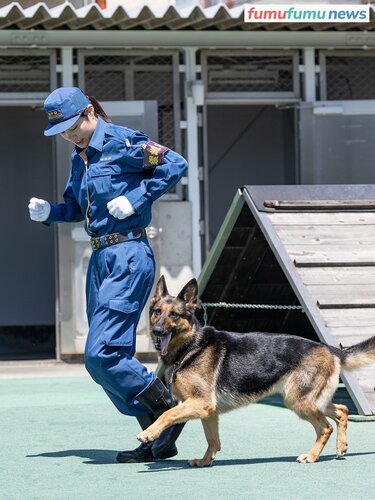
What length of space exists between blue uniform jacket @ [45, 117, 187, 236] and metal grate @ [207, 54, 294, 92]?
17.9ft

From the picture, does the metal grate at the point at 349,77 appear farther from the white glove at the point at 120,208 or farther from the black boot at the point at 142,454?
the black boot at the point at 142,454

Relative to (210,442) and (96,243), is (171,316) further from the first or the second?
(210,442)

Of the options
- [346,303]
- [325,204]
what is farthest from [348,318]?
[325,204]

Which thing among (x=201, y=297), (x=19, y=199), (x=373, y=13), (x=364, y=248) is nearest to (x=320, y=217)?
(x=364, y=248)

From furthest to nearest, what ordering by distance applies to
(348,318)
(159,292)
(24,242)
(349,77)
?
(24,242)
(349,77)
(348,318)
(159,292)

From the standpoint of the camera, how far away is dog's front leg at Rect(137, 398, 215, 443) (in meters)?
5.53

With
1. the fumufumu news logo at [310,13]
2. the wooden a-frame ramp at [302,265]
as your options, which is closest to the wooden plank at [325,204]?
the wooden a-frame ramp at [302,265]

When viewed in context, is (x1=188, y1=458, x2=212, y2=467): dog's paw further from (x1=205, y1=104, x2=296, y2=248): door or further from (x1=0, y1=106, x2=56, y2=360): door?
(x1=205, y1=104, x2=296, y2=248): door

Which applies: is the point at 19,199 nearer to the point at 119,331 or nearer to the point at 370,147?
the point at 370,147

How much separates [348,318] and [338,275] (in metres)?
0.41

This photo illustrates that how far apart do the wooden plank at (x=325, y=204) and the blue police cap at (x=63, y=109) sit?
2.16 meters

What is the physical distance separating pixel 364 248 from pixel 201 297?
112 cm

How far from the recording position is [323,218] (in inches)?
311

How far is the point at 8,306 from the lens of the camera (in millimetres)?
13023
